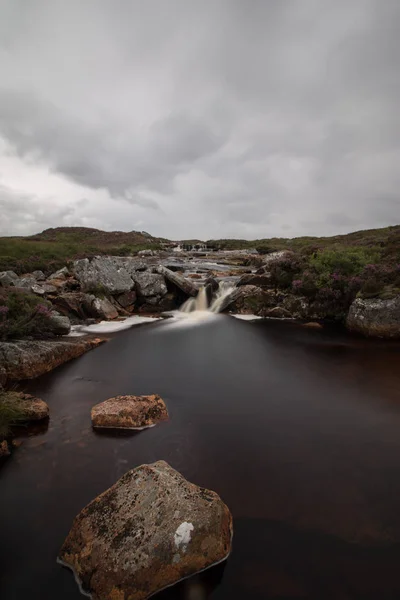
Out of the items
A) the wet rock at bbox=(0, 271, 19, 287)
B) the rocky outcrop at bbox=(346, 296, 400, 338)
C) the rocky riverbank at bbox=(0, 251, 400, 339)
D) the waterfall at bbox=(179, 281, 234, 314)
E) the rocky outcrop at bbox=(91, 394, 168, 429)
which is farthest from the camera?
the waterfall at bbox=(179, 281, 234, 314)

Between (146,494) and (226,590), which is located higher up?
Result: (146,494)

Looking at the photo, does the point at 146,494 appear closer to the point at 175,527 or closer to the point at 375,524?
the point at 175,527

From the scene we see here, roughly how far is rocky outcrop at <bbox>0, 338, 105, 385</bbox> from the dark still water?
1.55 ft

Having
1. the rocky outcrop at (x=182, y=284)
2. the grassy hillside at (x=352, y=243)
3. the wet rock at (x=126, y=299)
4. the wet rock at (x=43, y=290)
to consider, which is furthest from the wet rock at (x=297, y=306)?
the wet rock at (x=43, y=290)

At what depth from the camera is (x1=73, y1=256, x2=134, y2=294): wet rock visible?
1986 centimetres

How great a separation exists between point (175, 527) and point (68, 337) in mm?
11802

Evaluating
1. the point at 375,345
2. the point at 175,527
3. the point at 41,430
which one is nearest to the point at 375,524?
the point at 175,527

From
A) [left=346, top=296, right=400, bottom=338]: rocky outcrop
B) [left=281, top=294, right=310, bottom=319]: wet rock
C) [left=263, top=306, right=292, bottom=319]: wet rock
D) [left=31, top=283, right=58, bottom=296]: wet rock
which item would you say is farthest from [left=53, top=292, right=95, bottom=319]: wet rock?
[left=346, top=296, right=400, bottom=338]: rocky outcrop

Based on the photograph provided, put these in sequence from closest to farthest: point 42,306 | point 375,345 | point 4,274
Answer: point 42,306
point 375,345
point 4,274

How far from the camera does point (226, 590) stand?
4.04 metres

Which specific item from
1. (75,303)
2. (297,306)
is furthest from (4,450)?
(297,306)

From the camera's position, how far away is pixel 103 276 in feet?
66.7

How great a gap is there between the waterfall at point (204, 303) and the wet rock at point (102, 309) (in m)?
5.15

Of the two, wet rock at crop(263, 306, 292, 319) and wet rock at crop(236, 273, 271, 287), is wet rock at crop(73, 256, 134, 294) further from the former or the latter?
wet rock at crop(263, 306, 292, 319)
